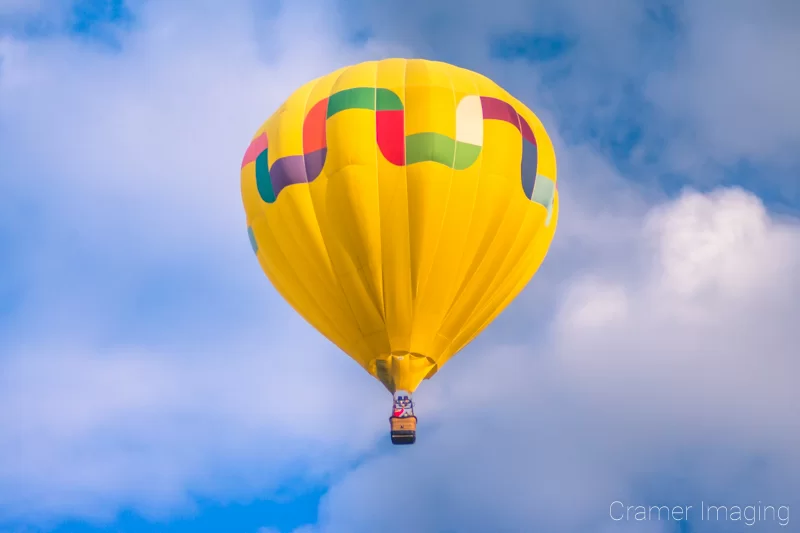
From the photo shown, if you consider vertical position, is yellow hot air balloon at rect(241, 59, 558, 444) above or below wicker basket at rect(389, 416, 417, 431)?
above

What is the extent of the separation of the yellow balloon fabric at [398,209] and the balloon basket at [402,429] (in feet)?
1.88

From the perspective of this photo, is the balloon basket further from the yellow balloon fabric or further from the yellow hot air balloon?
the yellow balloon fabric

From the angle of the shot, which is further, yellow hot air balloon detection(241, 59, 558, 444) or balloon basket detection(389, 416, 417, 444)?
yellow hot air balloon detection(241, 59, 558, 444)

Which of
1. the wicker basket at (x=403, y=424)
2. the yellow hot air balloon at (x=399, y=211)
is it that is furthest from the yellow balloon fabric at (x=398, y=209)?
the wicker basket at (x=403, y=424)

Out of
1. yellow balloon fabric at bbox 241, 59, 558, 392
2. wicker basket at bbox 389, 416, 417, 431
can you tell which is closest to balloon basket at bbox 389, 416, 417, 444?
wicker basket at bbox 389, 416, 417, 431

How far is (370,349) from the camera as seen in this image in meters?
25.5

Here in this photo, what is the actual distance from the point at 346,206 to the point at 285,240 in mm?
1338

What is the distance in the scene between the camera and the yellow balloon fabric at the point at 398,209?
2520 cm

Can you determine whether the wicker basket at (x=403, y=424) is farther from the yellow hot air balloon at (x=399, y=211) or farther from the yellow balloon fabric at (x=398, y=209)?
the yellow balloon fabric at (x=398, y=209)

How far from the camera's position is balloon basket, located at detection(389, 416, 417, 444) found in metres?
25.1

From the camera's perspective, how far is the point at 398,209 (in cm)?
2519

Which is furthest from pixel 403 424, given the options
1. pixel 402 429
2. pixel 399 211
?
pixel 399 211

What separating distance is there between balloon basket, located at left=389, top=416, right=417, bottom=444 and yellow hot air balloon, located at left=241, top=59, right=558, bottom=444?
2cm

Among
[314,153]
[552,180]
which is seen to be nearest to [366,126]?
[314,153]
